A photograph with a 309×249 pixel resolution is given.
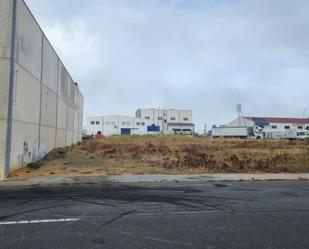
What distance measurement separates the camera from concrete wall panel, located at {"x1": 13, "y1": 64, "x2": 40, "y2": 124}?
17828mm

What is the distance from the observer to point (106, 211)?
9.10 metres

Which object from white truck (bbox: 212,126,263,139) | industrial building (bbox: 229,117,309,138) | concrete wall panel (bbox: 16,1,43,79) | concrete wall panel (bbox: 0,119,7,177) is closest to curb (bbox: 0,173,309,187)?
concrete wall panel (bbox: 0,119,7,177)

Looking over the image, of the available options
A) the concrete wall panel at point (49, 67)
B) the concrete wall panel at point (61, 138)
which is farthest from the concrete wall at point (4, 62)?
the concrete wall panel at point (61, 138)

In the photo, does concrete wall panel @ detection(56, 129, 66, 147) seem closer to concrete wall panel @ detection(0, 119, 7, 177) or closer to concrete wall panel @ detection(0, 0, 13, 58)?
concrete wall panel @ detection(0, 119, 7, 177)

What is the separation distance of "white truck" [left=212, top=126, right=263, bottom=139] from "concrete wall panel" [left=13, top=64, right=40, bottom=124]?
84.1 meters

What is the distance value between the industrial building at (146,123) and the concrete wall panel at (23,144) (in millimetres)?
119568

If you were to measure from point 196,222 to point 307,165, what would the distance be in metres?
17.9

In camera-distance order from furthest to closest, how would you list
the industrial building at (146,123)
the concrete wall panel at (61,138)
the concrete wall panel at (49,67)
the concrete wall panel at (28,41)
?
1. the industrial building at (146,123)
2. the concrete wall panel at (61,138)
3. the concrete wall panel at (49,67)
4. the concrete wall panel at (28,41)

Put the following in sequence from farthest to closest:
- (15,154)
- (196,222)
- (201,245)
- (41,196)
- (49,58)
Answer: (49,58)
(15,154)
(41,196)
(196,222)
(201,245)

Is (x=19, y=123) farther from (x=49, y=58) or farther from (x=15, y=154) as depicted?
(x=49, y=58)

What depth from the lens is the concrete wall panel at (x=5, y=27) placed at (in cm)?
1670

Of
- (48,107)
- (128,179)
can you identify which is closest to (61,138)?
(48,107)

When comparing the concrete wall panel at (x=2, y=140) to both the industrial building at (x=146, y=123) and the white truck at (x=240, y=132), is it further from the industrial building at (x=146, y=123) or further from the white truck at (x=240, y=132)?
the industrial building at (x=146, y=123)

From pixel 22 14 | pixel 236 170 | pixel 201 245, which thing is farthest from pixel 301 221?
pixel 22 14
